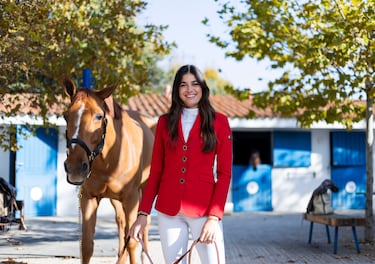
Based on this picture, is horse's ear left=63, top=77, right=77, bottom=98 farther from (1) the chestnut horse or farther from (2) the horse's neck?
(2) the horse's neck

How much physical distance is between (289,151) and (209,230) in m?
13.4

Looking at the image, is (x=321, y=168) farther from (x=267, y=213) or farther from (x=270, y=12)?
(x=270, y=12)

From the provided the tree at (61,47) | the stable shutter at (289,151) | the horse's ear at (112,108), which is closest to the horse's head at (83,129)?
the horse's ear at (112,108)

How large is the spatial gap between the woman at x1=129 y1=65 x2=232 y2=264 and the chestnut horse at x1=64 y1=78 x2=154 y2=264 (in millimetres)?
1145

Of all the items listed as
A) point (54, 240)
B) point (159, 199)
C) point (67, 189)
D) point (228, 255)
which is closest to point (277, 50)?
point (228, 255)

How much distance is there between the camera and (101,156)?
5328mm

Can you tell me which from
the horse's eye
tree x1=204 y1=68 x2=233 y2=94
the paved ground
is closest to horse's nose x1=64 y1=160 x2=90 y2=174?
the horse's eye

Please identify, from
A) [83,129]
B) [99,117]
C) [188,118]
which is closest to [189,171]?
[188,118]

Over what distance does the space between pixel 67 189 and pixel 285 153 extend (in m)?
6.30

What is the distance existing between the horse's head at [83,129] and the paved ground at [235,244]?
300 centimetres

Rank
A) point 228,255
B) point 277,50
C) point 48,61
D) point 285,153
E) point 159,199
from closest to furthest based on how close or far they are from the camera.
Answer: point 159,199
point 228,255
point 48,61
point 277,50
point 285,153

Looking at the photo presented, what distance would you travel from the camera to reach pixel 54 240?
9695 millimetres

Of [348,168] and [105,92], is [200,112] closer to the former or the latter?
[105,92]

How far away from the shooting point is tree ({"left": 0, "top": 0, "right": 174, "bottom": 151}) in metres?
6.88
